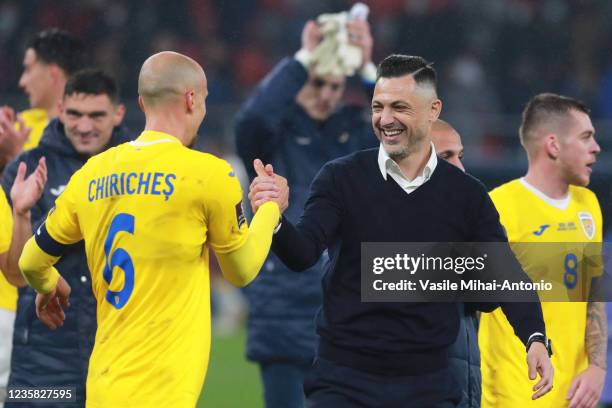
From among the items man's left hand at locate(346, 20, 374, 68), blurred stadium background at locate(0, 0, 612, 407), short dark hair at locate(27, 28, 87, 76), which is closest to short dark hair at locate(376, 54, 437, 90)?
man's left hand at locate(346, 20, 374, 68)

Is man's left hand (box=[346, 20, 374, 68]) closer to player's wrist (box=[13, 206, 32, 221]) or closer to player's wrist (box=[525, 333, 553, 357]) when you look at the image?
player's wrist (box=[13, 206, 32, 221])

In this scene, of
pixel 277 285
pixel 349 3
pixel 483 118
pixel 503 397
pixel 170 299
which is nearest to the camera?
pixel 170 299

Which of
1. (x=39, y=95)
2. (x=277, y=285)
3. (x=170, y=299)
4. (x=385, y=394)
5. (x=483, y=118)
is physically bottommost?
(x=385, y=394)

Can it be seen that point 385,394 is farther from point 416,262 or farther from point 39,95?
point 39,95

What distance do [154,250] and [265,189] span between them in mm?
468

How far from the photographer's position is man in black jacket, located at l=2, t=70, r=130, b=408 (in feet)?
18.9

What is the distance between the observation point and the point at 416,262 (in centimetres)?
473

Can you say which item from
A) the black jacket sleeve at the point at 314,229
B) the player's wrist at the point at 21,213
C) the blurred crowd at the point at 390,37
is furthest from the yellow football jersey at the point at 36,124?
the blurred crowd at the point at 390,37

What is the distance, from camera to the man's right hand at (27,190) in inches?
198

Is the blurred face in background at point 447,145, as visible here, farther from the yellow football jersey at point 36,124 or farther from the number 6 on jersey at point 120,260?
the yellow football jersey at point 36,124

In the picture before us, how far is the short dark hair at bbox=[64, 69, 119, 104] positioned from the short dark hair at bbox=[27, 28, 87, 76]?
101 cm

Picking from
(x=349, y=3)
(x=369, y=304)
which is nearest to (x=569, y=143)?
(x=369, y=304)

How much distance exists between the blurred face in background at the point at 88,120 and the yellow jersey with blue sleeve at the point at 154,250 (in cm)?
150

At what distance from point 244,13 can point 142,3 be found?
146 cm
